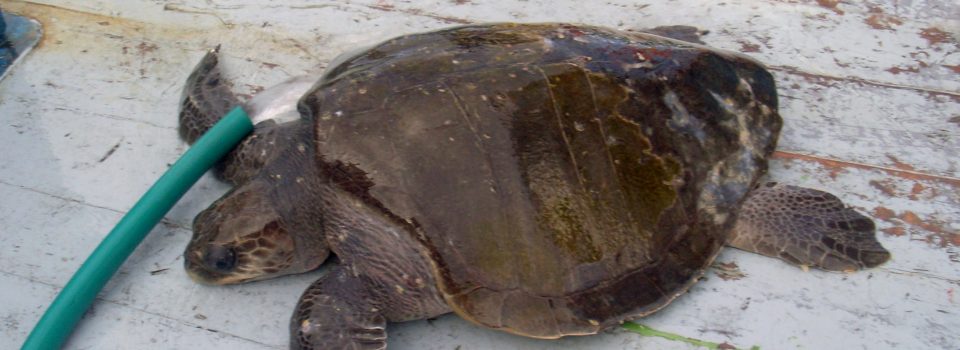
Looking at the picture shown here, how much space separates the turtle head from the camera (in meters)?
1.92

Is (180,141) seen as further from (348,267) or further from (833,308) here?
(833,308)

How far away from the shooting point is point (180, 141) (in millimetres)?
2371

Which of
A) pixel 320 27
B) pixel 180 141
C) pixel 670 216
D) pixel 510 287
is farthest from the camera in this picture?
pixel 320 27

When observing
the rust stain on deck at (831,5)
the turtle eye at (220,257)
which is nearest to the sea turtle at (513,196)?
the turtle eye at (220,257)

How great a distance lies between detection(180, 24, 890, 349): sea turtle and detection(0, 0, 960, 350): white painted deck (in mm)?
105

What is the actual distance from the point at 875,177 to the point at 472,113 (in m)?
1.30

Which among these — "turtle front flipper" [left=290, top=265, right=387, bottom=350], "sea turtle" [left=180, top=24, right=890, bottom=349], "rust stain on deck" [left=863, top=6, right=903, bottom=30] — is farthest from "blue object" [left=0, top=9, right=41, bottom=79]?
"rust stain on deck" [left=863, top=6, right=903, bottom=30]

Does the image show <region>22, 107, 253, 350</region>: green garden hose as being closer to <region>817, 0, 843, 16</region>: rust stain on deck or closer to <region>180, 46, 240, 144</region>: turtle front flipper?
<region>180, 46, 240, 144</region>: turtle front flipper

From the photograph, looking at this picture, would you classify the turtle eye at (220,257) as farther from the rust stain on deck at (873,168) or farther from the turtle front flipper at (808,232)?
the rust stain on deck at (873,168)

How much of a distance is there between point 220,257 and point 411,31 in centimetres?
120

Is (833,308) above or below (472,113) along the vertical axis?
below

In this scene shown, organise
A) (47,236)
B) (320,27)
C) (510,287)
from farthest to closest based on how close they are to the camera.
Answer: (320,27), (47,236), (510,287)

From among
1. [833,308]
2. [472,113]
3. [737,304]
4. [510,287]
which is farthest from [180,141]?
[833,308]

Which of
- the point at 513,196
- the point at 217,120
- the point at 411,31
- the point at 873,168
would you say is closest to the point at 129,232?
the point at 217,120
